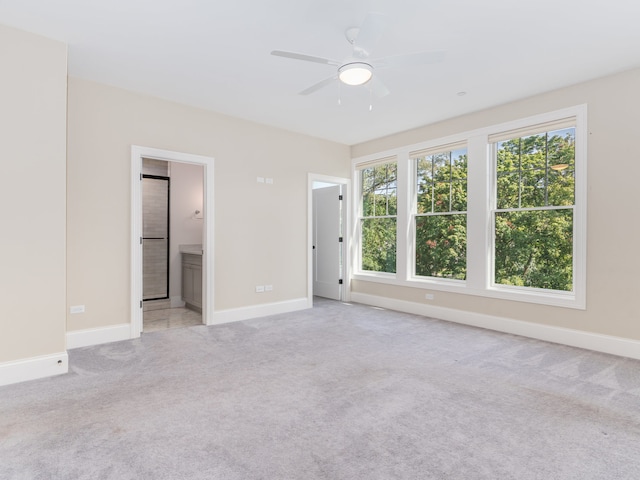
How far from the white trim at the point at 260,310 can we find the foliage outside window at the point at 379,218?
1.43m

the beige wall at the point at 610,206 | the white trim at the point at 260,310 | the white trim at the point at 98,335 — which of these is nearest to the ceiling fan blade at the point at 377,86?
the beige wall at the point at 610,206

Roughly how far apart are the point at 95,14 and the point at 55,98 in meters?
0.82

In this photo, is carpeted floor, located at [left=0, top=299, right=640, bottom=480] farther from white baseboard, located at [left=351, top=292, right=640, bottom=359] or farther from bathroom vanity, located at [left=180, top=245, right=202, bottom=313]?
bathroom vanity, located at [left=180, top=245, right=202, bottom=313]

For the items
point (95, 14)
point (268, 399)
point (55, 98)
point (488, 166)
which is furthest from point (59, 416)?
point (488, 166)

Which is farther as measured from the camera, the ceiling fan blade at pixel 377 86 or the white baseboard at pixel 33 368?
the ceiling fan blade at pixel 377 86

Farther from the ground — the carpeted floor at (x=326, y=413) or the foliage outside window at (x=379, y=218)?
the foliage outside window at (x=379, y=218)

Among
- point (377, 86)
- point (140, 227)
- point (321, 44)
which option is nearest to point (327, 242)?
point (140, 227)

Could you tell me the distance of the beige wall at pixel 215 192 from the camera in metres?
3.76

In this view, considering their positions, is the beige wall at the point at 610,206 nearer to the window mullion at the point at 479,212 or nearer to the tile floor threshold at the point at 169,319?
the window mullion at the point at 479,212

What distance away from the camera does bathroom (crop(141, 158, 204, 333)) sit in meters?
5.82

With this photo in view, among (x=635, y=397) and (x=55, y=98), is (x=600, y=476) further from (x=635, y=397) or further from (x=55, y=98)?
(x=55, y=98)

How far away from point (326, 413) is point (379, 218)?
4.12 meters

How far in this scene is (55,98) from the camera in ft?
→ 9.88

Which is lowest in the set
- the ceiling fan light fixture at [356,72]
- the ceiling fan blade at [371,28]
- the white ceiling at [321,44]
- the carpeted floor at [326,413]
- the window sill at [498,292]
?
the carpeted floor at [326,413]
